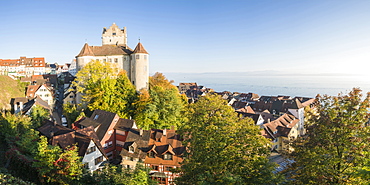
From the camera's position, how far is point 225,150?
11.1 metres

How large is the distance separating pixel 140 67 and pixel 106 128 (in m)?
15.9

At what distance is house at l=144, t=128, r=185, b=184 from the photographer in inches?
986

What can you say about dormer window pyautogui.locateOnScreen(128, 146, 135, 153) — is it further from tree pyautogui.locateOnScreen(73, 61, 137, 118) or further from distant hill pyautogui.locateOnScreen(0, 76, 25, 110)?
distant hill pyautogui.locateOnScreen(0, 76, 25, 110)

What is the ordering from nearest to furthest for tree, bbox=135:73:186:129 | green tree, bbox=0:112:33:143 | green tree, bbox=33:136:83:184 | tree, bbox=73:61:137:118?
green tree, bbox=33:136:83:184 → green tree, bbox=0:112:33:143 → tree, bbox=135:73:186:129 → tree, bbox=73:61:137:118

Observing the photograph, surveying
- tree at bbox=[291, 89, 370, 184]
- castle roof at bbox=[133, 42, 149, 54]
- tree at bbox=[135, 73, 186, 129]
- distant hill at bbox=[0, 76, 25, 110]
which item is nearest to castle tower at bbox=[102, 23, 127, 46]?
castle roof at bbox=[133, 42, 149, 54]

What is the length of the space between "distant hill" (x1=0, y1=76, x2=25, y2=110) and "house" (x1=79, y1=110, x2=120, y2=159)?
72.8 ft

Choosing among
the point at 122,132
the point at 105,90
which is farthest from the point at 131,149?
the point at 105,90

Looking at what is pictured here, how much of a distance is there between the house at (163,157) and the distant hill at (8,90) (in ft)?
106

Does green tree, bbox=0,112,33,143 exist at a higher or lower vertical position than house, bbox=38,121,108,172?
higher

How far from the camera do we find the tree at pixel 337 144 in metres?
9.69

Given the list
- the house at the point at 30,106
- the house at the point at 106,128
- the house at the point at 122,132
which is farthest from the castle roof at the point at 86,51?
the house at the point at 122,132

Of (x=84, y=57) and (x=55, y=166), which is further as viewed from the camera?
(x=84, y=57)

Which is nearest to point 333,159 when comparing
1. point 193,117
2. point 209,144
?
point 209,144

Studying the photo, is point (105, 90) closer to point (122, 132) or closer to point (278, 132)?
point (122, 132)
